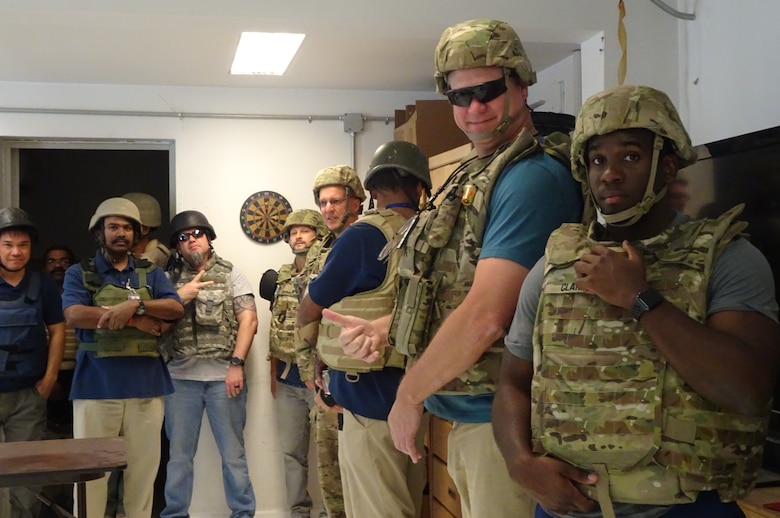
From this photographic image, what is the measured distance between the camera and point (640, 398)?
1.39 meters

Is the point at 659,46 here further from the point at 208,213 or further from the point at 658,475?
the point at 208,213

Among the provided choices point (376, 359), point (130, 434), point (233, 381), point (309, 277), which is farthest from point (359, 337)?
point (233, 381)

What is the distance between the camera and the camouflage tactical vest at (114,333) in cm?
399

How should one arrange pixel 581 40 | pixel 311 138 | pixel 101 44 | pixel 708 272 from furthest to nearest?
pixel 311 138 < pixel 101 44 < pixel 581 40 < pixel 708 272

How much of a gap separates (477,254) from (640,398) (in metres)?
0.58

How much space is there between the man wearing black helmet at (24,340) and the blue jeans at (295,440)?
4.51 ft

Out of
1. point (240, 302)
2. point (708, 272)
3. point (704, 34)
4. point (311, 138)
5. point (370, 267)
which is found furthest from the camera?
point (311, 138)

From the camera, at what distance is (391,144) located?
105 inches

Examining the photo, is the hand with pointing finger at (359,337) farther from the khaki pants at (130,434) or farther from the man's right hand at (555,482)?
the khaki pants at (130,434)

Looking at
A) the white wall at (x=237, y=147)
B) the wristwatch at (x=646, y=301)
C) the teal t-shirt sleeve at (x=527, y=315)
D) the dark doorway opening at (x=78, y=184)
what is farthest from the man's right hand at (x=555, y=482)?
the dark doorway opening at (x=78, y=184)

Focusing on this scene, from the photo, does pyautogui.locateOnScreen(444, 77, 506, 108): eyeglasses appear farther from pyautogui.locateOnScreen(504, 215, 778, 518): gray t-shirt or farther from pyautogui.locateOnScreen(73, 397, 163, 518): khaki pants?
pyautogui.locateOnScreen(73, 397, 163, 518): khaki pants

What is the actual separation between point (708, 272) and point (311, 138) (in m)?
4.16

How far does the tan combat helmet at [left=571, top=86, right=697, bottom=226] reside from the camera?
4.85 feet

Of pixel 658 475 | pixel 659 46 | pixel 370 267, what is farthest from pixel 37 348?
pixel 658 475
